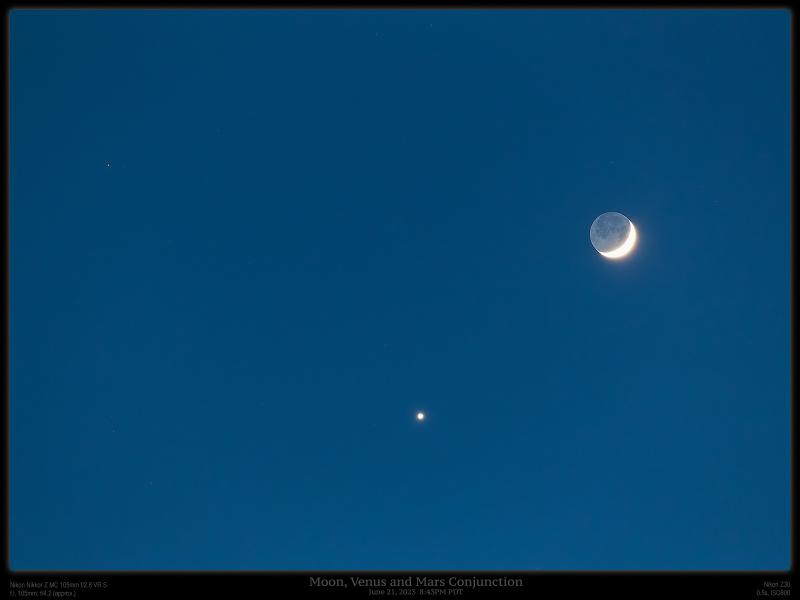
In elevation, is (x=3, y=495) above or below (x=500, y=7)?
below

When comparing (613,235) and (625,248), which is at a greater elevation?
(613,235)
